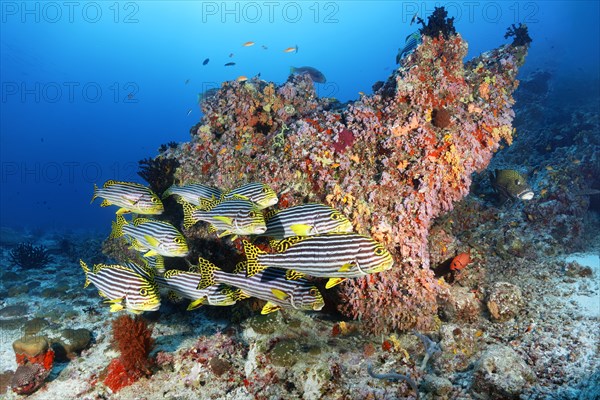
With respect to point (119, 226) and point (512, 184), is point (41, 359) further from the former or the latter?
point (512, 184)

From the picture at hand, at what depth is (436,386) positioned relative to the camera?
3.75 m

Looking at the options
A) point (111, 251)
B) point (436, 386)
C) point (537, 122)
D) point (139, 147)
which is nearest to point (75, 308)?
point (111, 251)

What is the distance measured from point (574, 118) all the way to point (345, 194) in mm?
15376

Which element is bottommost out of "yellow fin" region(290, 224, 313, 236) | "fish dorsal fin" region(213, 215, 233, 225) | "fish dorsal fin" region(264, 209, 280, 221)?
"yellow fin" region(290, 224, 313, 236)

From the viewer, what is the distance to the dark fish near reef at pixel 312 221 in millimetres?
3787

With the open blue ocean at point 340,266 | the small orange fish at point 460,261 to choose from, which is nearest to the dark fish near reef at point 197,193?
the open blue ocean at point 340,266

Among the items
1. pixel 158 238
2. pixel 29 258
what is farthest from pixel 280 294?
pixel 29 258

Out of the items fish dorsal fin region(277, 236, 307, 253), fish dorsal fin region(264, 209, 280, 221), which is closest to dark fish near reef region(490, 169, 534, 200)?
fish dorsal fin region(264, 209, 280, 221)

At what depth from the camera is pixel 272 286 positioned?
4.09m

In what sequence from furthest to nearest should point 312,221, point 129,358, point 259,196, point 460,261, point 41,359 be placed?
point 460,261 < point 41,359 < point 129,358 < point 259,196 < point 312,221

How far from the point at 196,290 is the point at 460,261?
4684 mm

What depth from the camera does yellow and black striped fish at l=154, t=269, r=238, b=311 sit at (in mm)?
4395

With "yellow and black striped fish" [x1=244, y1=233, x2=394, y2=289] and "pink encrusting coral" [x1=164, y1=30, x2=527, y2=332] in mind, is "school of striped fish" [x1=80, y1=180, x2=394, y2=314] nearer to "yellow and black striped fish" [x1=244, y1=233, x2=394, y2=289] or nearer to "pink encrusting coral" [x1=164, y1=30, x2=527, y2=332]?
"yellow and black striped fish" [x1=244, y1=233, x2=394, y2=289]

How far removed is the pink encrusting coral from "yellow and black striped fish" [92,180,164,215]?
4.82ft
